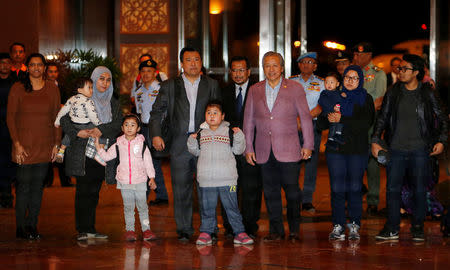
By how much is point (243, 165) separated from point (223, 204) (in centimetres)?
58

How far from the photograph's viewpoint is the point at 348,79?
751 centimetres

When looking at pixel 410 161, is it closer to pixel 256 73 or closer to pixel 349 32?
pixel 256 73

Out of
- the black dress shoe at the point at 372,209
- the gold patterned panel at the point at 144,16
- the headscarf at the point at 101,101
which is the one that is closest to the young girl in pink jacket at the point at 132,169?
the headscarf at the point at 101,101

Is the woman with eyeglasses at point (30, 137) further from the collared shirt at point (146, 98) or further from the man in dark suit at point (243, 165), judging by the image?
the collared shirt at point (146, 98)

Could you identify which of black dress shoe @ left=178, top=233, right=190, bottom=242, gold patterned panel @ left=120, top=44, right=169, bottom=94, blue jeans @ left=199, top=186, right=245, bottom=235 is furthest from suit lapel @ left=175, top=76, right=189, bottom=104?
gold patterned panel @ left=120, top=44, right=169, bottom=94

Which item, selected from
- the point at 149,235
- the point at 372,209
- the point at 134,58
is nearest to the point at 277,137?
the point at 149,235

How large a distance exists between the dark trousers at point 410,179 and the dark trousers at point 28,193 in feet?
12.0

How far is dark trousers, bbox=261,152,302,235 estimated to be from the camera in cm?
741

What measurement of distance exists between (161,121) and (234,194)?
3.56 feet

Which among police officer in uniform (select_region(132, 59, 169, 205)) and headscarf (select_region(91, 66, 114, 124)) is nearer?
headscarf (select_region(91, 66, 114, 124))

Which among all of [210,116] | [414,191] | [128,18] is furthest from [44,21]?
[414,191]

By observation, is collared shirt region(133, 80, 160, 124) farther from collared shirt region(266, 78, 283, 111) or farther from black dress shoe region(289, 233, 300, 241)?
black dress shoe region(289, 233, 300, 241)

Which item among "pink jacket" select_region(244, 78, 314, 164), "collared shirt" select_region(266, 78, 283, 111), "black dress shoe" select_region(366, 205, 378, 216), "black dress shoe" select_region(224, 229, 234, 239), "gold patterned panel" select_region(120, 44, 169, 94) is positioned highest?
"gold patterned panel" select_region(120, 44, 169, 94)

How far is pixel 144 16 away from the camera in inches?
604
